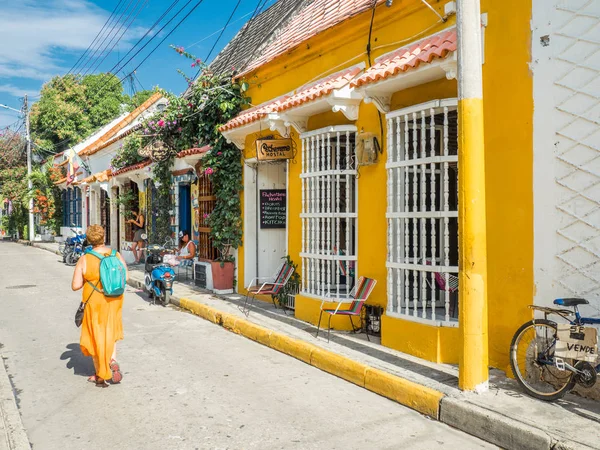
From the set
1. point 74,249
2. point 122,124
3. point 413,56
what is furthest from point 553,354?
point 122,124

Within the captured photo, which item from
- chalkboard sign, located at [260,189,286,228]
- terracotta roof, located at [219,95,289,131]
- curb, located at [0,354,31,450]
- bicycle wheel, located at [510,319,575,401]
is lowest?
curb, located at [0,354,31,450]

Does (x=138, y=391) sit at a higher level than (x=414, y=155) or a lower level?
lower

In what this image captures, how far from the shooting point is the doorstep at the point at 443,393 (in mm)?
4158

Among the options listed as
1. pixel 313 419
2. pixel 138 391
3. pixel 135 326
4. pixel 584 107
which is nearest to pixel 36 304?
pixel 135 326

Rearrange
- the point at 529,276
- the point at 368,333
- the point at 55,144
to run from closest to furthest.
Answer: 1. the point at 529,276
2. the point at 368,333
3. the point at 55,144

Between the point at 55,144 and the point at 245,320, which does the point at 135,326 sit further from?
the point at 55,144

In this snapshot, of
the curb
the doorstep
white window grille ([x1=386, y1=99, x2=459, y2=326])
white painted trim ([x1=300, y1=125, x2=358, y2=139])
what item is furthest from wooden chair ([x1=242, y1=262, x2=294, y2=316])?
the curb

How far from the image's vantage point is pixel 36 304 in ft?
35.1

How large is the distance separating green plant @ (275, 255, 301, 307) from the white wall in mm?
4433

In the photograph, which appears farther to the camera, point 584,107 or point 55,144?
point 55,144

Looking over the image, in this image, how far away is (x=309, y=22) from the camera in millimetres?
10102

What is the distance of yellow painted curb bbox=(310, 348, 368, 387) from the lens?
5785 mm

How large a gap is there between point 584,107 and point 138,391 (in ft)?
16.3

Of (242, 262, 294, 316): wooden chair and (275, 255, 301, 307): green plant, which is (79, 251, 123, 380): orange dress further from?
(275, 255, 301, 307): green plant
